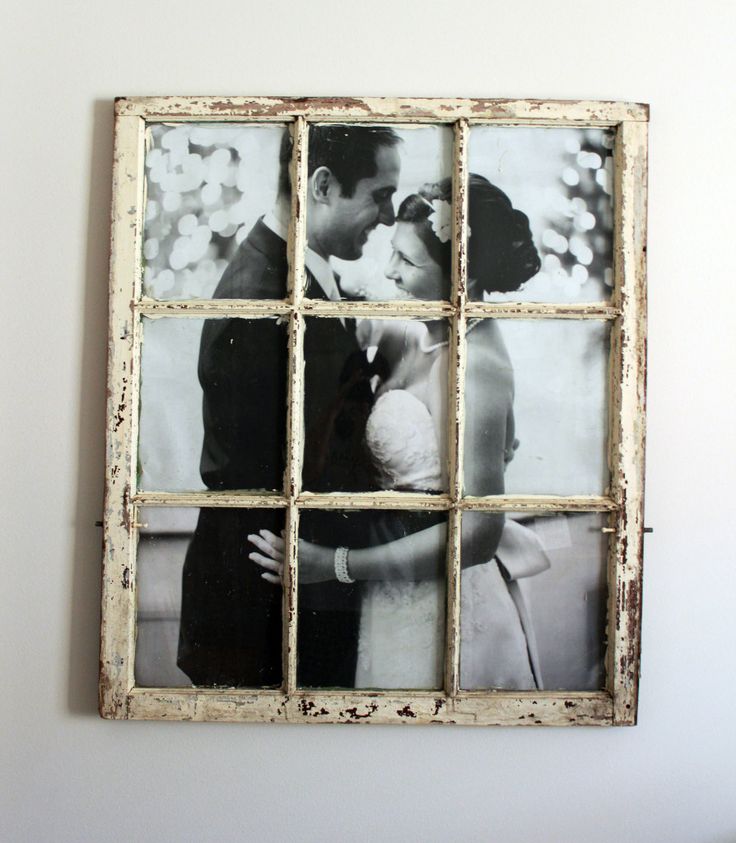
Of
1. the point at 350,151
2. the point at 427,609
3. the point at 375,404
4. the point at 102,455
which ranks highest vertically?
the point at 350,151

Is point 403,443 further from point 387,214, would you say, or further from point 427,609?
point 387,214

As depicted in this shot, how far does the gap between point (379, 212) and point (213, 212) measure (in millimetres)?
302

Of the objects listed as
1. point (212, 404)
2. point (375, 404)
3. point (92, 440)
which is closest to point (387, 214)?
point (375, 404)

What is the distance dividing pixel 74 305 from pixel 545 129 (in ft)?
3.02

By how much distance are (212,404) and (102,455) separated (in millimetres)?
229

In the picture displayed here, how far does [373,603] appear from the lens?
4.24ft

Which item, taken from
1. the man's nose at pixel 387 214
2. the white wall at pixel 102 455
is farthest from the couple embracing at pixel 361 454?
the white wall at pixel 102 455

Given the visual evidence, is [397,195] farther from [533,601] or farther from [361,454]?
[533,601]

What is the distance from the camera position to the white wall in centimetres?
131

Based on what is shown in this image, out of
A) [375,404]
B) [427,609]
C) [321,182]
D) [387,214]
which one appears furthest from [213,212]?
[427,609]

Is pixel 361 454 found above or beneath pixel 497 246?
beneath

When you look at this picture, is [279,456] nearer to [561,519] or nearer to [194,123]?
[561,519]

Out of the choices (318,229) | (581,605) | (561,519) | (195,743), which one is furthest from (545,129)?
(195,743)

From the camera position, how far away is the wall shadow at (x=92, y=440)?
4.35 feet
